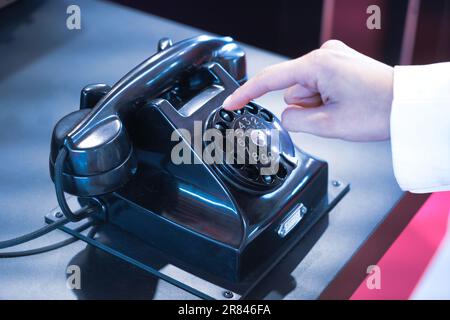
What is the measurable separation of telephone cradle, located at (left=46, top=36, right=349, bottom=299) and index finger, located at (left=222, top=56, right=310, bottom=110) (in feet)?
0.14

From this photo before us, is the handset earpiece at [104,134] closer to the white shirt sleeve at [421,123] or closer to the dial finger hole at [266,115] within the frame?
the dial finger hole at [266,115]

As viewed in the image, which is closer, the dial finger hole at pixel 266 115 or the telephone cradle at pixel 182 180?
the telephone cradle at pixel 182 180

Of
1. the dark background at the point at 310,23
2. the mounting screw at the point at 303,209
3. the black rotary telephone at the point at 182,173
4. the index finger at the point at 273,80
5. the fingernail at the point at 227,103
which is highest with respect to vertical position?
the index finger at the point at 273,80

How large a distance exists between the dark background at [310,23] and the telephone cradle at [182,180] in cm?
111

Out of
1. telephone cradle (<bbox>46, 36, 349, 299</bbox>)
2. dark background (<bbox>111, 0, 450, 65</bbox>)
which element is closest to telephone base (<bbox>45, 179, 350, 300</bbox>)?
telephone cradle (<bbox>46, 36, 349, 299</bbox>)

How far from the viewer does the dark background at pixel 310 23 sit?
6.20 feet

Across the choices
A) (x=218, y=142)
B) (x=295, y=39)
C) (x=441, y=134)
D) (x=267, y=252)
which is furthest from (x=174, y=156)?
(x=295, y=39)

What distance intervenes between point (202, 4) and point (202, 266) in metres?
1.38

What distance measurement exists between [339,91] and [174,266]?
0.27 metres

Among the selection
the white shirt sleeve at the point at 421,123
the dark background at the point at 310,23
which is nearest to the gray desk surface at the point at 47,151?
the white shirt sleeve at the point at 421,123

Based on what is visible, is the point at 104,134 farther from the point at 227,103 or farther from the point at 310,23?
the point at 310,23

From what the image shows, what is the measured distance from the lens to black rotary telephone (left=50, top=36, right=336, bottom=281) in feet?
2.64

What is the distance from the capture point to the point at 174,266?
2.74ft
